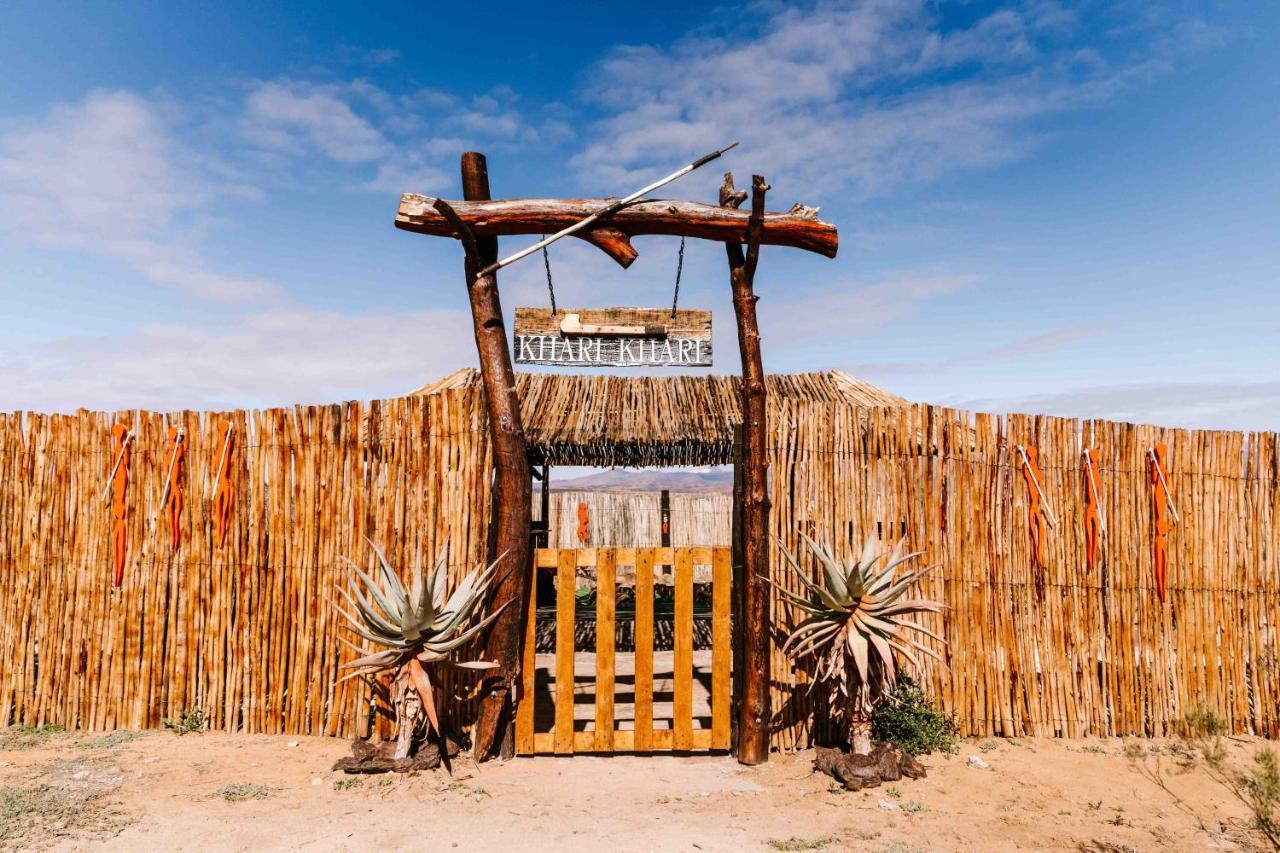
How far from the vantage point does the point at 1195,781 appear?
4727 millimetres

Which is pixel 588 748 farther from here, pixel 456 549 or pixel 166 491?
pixel 166 491

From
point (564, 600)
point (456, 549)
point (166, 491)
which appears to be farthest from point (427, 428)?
point (166, 491)

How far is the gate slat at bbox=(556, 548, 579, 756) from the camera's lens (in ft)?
16.6

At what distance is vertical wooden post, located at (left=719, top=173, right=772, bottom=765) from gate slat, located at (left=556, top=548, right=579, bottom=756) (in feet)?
3.85

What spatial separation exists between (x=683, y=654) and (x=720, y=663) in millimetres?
267

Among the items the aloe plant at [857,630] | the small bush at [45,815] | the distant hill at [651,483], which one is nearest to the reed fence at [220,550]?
the small bush at [45,815]

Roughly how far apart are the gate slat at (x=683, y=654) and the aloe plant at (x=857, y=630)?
702 mm

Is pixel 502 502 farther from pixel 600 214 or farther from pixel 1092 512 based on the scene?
pixel 1092 512

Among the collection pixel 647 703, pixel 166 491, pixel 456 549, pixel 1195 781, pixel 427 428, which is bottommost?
pixel 1195 781

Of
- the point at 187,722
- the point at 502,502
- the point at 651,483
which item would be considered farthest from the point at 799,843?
the point at 651,483

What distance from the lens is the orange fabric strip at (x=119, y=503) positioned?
5.67 meters

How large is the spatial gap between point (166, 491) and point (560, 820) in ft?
12.9

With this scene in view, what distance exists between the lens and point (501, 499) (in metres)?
5.05

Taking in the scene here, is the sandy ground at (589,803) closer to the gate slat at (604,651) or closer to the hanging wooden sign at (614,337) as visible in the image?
the gate slat at (604,651)
